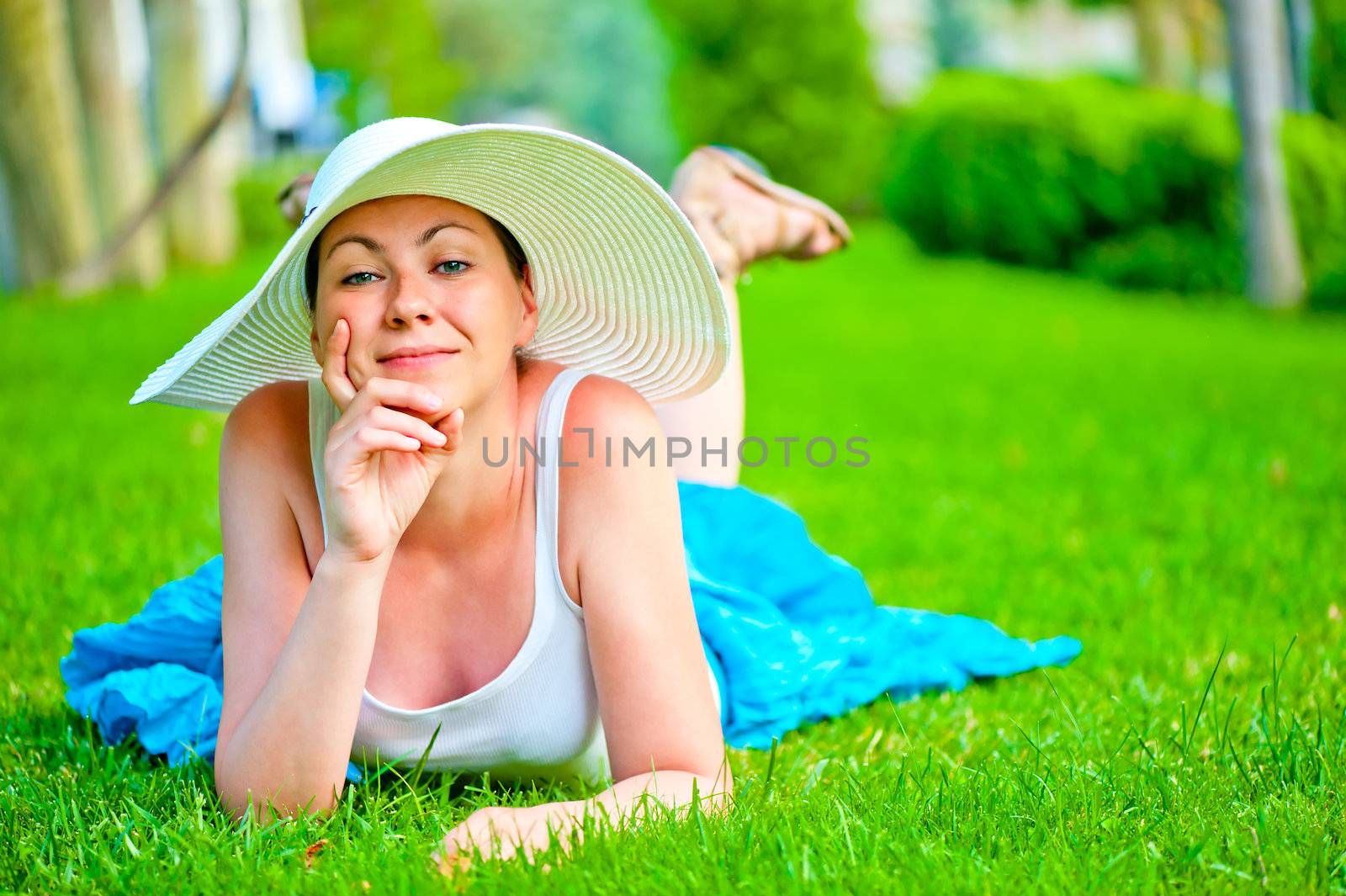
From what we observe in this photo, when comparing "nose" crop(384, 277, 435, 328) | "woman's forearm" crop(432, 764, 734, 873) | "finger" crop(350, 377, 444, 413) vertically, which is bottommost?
"woman's forearm" crop(432, 764, 734, 873)

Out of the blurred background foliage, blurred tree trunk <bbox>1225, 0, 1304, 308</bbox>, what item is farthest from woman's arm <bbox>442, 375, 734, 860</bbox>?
blurred tree trunk <bbox>1225, 0, 1304, 308</bbox>

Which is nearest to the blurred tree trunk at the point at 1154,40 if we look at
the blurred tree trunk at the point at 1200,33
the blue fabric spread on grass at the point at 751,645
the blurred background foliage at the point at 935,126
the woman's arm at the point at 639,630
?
the blurred background foliage at the point at 935,126

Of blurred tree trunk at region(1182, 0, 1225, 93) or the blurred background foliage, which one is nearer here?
the blurred background foliage

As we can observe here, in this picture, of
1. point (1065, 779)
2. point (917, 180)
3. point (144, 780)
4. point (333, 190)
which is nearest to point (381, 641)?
point (144, 780)

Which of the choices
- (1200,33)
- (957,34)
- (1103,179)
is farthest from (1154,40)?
(957,34)

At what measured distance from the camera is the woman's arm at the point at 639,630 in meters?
2.07

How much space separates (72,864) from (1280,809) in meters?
1.76

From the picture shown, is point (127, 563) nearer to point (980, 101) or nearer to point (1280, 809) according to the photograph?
point (1280, 809)

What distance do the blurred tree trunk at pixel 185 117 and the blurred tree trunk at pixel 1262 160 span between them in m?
8.99

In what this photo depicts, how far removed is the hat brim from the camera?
1915mm

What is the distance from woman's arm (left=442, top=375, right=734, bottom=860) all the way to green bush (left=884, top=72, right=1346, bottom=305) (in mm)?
10478

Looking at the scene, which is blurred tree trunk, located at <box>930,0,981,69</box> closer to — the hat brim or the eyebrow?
the hat brim

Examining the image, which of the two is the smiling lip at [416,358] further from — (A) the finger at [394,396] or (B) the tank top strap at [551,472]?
(B) the tank top strap at [551,472]

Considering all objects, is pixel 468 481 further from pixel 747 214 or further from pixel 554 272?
pixel 747 214
